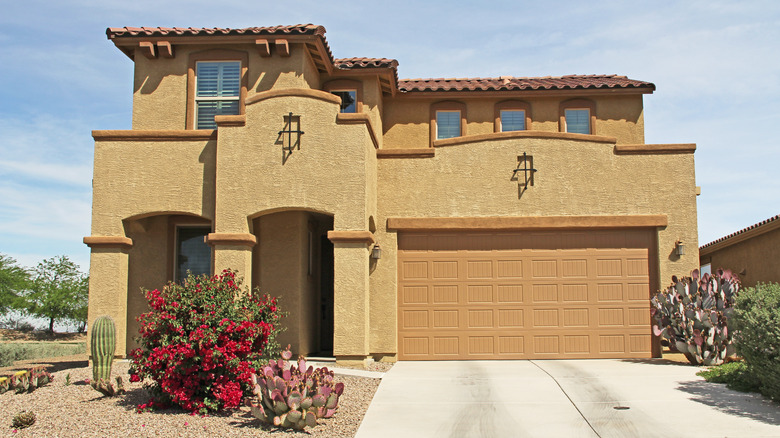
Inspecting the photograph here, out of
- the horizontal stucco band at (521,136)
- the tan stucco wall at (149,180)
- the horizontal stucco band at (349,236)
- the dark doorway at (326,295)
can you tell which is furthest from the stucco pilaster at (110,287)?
the horizontal stucco band at (521,136)

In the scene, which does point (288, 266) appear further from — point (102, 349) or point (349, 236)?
point (102, 349)

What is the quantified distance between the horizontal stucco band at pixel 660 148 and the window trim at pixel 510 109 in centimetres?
358

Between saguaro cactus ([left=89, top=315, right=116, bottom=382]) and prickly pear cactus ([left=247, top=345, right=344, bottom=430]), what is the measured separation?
3415mm

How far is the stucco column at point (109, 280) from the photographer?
14227 millimetres

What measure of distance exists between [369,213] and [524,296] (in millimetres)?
3872

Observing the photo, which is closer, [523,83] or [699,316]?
[699,316]

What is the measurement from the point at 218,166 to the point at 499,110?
8068mm

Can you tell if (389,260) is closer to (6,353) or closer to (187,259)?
(187,259)

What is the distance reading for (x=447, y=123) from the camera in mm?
18844

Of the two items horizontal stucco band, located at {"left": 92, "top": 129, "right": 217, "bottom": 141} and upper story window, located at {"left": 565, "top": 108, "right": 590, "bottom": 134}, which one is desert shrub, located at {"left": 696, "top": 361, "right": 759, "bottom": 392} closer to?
upper story window, located at {"left": 565, "top": 108, "right": 590, "bottom": 134}

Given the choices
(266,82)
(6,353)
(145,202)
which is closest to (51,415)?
(145,202)

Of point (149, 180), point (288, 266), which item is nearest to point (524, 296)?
point (288, 266)

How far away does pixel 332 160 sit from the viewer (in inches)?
549

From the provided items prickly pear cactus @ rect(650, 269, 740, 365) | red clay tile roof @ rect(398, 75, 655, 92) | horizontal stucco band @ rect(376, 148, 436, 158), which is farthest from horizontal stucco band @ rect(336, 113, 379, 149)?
prickly pear cactus @ rect(650, 269, 740, 365)
